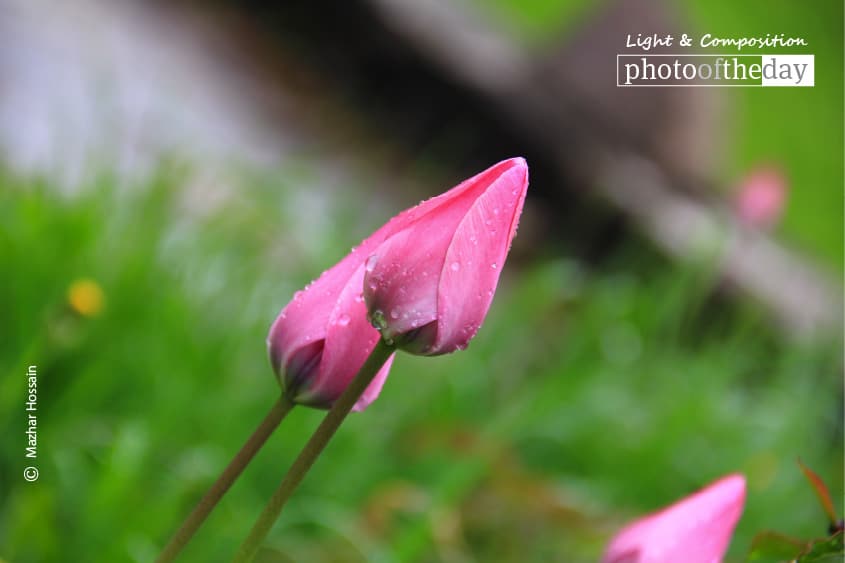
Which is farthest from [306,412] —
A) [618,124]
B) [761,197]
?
[618,124]

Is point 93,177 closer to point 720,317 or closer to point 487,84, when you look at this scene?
point 720,317

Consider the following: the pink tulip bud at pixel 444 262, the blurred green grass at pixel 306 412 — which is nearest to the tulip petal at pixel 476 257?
the pink tulip bud at pixel 444 262

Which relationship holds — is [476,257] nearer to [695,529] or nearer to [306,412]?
[695,529]

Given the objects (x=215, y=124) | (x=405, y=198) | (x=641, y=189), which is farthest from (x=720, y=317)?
(x=215, y=124)

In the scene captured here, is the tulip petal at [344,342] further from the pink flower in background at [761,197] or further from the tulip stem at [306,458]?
the pink flower in background at [761,197]

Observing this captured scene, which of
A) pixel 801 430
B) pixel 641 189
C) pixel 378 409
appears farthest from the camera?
pixel 641 189
